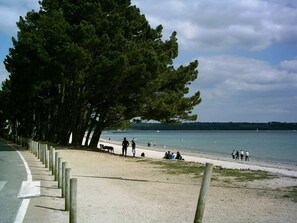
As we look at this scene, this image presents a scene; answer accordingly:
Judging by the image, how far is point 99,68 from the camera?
33469 millimetres

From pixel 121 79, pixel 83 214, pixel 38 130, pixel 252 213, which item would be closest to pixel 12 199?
pixel 83 214

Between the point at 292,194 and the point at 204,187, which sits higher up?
the point at 204,187

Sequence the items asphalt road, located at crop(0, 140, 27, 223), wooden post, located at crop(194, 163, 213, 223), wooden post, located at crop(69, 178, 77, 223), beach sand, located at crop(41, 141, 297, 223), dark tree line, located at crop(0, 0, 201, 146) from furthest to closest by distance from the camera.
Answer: dark tree line, located at crop(0, 0, 201, 146), beach sand, located at crop(41, 141, 297, 223), asphalt road, located at crop(0, 140, 27, 223), wooden post, located at crop(69, 178, 77, 223), wooden post, located at crop(194, 163, 213, 223)

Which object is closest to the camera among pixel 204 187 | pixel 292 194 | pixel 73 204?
pixel 204 187

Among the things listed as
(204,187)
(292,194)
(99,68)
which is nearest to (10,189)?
(204,187)

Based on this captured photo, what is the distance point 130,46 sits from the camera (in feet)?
113

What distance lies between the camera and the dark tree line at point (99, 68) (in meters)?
33.4

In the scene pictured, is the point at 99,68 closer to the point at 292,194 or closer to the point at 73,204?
the point at 292,194

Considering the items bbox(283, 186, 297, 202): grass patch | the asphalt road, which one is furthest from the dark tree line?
bbox(283, 186, 297, 202): grass patch

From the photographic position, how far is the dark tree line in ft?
110

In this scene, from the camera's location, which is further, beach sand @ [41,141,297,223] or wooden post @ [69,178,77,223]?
beach sand @ [41,141,297,223]

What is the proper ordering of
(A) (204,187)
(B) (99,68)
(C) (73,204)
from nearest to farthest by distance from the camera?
1. (A) (204,187)
2. (C) (73,204)
3. (B) (99,68)

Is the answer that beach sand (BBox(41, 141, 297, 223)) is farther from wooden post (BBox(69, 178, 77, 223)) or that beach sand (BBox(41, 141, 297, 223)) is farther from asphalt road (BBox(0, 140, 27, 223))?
asphalt road (BBox(0, 140, 27, 223))

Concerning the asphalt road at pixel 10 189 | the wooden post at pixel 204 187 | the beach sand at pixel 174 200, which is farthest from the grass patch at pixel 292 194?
the asphalt road at pixel 10 189
